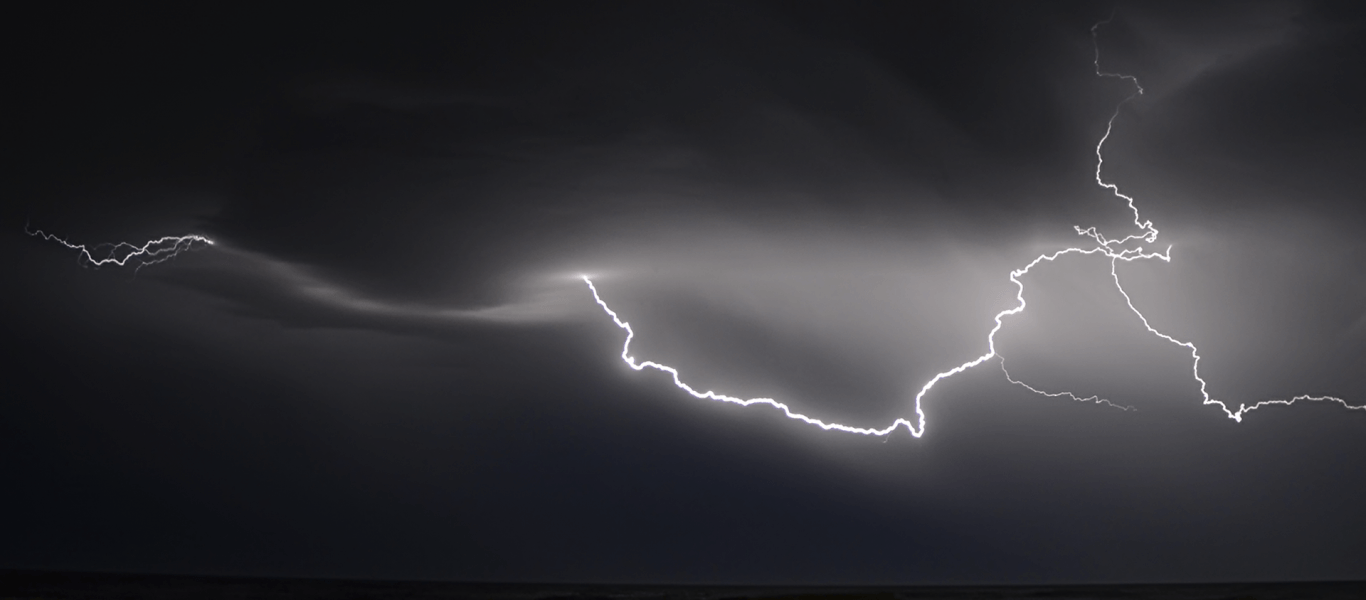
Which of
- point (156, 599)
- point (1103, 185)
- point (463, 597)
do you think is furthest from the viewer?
point (1103, 185)

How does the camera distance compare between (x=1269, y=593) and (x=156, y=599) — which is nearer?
(x=156, y=599)

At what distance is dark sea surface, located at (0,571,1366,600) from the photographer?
7.73 meters

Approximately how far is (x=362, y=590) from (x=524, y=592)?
138 centimetres

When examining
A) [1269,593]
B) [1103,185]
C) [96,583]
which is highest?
[1103,185]

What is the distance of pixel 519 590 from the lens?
27.7 ft

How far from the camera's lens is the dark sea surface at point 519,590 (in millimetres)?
7727

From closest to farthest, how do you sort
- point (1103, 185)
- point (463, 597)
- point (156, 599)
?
point (156, 599), point (463, 597), point (1103, 185)

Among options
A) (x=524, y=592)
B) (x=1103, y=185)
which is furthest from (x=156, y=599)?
(x=1103, y=185)

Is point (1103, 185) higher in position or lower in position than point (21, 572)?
higher

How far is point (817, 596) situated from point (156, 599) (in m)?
5.24

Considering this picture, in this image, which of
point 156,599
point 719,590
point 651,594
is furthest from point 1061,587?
point 156,599

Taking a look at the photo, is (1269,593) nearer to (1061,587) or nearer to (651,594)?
(1061,587)

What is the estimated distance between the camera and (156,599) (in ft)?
23.9

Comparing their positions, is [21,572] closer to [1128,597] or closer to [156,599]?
[156,599]
